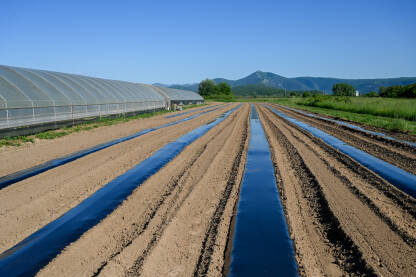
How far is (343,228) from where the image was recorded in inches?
181

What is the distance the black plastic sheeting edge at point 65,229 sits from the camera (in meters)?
3.73

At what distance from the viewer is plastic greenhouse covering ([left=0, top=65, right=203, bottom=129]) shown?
14609 millimetres

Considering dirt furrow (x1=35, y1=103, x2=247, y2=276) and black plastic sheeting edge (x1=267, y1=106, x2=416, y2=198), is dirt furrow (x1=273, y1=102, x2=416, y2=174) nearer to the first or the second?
black plastic sheeting edge (x1=267, y1=106, x2=416, y2=198)

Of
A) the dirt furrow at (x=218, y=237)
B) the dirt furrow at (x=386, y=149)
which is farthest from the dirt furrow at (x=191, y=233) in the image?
the dirt furrow at (x=386, y=149)

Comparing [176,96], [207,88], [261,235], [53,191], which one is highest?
[207,88]

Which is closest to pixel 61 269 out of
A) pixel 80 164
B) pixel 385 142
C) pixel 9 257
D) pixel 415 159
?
pixel 9 257

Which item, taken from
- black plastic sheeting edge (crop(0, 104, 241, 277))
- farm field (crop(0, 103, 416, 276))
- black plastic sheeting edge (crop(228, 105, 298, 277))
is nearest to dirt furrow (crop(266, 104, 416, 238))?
farm field (crop(0, 103, 416, 276))

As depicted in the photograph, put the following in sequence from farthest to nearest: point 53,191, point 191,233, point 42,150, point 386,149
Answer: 1. point 386,149
2. point 42,150
3. point 53,191
4. point 191,233

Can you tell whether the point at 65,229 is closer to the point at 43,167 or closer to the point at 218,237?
the point at 218,237

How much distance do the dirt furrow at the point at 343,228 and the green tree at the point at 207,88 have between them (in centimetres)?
12330

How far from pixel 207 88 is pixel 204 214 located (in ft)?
420

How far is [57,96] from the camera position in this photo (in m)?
18.5

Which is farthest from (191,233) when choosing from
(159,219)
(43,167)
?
(43,167)

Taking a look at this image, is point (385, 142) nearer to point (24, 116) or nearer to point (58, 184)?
point (58, 184)
